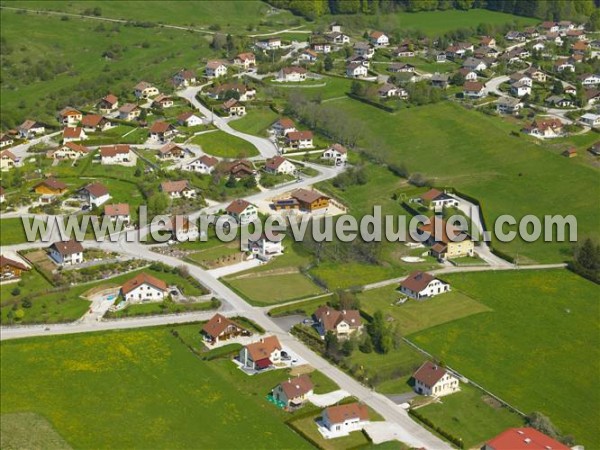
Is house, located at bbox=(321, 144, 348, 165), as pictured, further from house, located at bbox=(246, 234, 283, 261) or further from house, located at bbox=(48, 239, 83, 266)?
house, located at bbox=(48, 239, 83, 266)

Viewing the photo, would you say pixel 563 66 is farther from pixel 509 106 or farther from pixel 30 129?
pixel 30 129

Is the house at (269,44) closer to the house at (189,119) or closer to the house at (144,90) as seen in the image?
the house at (144,90)

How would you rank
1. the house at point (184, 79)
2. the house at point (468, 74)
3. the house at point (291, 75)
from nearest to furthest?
the house at point (184, 79) < the house at point (468, 74) < the house at point (291, 75)

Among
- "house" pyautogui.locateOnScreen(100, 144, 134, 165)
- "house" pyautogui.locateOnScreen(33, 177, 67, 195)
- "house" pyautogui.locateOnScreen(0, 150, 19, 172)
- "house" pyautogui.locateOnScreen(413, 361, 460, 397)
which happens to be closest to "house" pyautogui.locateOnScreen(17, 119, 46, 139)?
"house" pyautogui.locateOnScreen(0, 150, 19, 172)

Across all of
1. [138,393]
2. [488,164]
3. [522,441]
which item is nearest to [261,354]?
[138,393]

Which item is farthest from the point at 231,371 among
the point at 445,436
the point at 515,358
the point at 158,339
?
the point at 515,358

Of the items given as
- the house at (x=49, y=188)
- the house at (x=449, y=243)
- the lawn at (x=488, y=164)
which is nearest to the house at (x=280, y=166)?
the lawn at (x=488, y=164)
